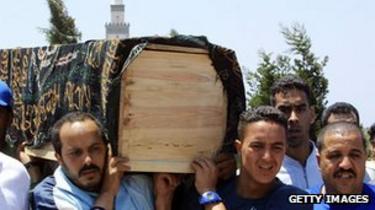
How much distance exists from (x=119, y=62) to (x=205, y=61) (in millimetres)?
513

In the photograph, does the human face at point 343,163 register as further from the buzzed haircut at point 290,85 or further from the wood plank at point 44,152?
the wood plank at point 44,152

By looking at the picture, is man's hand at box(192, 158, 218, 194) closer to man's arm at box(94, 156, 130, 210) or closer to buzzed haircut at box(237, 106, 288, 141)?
buzzed haircut at box(237, 106, 288, 141)

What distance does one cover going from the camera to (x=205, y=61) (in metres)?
3.90

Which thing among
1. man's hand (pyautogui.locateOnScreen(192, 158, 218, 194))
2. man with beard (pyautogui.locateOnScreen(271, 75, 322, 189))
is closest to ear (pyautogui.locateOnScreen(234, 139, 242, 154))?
man's hand (pyautogui.locateOnScreen(192, 158, 218, 194))

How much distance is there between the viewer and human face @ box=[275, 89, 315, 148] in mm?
4633

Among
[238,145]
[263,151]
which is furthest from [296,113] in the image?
[263,151]

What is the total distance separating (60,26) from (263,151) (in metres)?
11.4

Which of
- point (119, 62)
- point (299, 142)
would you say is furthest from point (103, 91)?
point (299, 142)

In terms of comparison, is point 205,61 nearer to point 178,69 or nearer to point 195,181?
point 178,69

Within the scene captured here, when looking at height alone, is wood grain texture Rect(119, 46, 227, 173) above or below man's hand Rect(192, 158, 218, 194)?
above

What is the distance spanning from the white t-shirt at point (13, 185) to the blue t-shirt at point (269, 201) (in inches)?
39.0

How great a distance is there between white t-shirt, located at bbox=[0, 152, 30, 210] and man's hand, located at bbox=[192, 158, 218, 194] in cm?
86

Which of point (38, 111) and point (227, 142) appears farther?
point (38, 111)

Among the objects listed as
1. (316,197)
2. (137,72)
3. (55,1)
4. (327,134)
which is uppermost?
(55,1)
